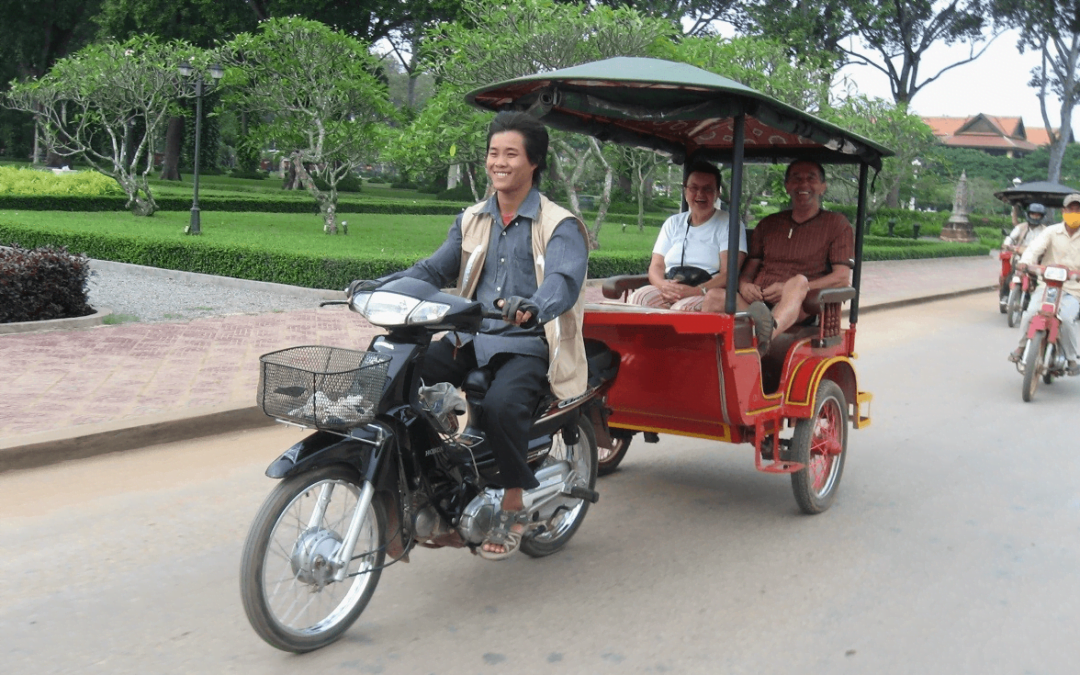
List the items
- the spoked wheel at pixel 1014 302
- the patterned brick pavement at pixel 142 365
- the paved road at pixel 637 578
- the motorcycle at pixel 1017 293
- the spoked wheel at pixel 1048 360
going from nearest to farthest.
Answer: the paved road at pixel 637 578, the patterned brick pavement at pixel 142 365, the spoked wheel at pixel 1048 360, the motorcycle at pixel 1017 293, the spoked wheel at pixel 1014 302

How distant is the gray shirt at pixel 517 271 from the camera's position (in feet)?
12.3

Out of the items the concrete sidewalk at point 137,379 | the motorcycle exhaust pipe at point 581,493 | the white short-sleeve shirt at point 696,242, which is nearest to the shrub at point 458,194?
the concrete sidewalk at point 137,379

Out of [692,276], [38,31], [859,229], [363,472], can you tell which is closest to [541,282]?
[363,472]

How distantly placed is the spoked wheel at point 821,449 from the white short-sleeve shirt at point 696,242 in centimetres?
94

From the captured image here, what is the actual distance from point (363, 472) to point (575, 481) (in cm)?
126

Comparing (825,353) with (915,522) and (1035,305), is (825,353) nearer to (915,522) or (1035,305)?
(915,522)

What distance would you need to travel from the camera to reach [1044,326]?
874cm

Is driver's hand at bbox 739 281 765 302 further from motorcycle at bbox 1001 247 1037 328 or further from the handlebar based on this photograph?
motorcycle at bbox 1001 247 1037 328

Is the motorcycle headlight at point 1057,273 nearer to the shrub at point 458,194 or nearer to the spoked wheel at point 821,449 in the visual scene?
the spoked wheel at point 821,449

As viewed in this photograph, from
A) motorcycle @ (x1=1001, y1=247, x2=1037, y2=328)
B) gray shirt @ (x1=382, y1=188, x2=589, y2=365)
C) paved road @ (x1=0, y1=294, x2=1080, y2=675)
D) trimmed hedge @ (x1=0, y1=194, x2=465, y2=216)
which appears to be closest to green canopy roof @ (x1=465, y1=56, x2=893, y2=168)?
gray shirt @ (x1=382, y1=188, x2=589, y2=365)

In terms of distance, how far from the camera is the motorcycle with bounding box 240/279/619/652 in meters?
3.18

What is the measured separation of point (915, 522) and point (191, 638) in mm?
3480

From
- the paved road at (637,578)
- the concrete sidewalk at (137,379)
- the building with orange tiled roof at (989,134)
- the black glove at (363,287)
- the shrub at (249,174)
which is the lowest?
the paved road at (637,578)

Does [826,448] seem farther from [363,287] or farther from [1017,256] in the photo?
[1017,256]
